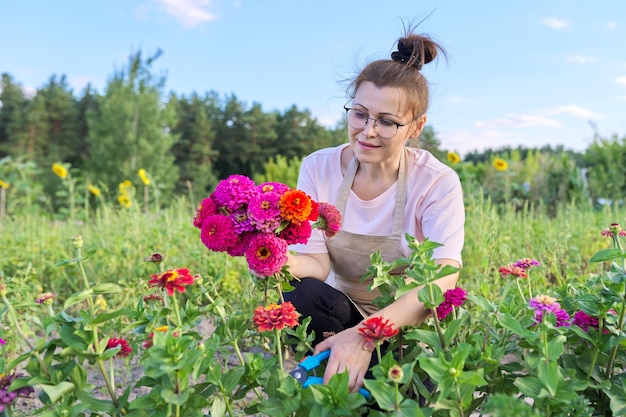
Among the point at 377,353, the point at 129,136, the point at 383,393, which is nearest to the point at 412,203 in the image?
the point at 377,353

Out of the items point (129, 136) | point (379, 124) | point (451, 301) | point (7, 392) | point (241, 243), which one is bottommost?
point (7, 392)

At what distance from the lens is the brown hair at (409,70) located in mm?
1816

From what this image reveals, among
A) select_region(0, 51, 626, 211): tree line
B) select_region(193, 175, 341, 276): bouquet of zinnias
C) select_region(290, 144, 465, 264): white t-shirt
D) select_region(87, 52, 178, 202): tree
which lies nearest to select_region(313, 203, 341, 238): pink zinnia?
select_region(193, 175, 341, 276): bouquet of zinnias

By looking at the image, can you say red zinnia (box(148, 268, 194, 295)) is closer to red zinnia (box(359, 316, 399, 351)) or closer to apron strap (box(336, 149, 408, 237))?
red zinnia (box(359, 316, 399, 351))

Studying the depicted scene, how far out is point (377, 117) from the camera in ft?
5.83

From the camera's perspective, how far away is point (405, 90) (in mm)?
1810

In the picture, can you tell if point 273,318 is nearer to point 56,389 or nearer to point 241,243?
point 241,243

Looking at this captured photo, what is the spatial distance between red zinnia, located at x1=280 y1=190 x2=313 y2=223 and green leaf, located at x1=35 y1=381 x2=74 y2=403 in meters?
0.57

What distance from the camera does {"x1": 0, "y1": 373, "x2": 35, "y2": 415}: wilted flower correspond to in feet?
3.76

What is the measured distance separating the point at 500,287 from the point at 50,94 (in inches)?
670

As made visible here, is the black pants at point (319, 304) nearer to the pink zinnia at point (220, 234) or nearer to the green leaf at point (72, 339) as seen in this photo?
the pink zinnia at point (220, 234)

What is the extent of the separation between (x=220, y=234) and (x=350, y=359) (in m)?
0.41

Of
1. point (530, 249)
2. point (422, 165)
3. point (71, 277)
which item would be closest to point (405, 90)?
point (422, 165)

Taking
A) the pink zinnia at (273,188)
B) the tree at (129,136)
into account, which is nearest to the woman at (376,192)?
the pink zinnia at (273,188)
